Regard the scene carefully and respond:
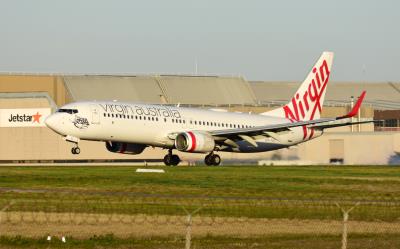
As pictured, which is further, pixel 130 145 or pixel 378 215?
pixel 130 145

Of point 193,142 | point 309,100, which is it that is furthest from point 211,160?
point 309,100

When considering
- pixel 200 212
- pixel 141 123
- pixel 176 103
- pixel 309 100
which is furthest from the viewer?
pixel 176 103

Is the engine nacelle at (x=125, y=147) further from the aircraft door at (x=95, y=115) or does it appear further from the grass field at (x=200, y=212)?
the grass field at (x=200, y=212)

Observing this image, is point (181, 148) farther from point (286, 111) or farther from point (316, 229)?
point (316, 229)

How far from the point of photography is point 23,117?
96.7 meters

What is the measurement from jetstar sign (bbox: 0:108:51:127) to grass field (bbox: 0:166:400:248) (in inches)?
1863

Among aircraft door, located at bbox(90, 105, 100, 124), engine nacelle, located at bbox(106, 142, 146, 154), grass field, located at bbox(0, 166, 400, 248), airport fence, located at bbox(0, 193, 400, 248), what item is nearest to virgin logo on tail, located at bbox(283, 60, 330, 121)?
engine nacelle, located at bbox(106, 142, 146, 154)

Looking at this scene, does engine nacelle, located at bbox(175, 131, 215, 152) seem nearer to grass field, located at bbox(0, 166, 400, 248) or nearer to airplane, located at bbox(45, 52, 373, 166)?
airplane, located at bbox(45, 52, 373, 166)

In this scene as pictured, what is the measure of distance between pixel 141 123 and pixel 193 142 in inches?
148

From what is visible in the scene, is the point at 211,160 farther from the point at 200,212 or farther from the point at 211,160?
the point at 200,212

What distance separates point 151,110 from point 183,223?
38625mm

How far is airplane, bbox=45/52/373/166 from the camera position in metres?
64.8

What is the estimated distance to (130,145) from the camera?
2721 inches

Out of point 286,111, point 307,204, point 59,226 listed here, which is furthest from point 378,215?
point 286,111
